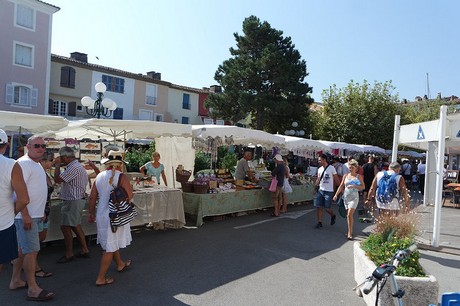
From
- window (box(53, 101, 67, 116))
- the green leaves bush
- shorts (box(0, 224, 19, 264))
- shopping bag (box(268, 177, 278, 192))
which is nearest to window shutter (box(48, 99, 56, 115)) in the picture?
window (box(53, 101, 67, 116))

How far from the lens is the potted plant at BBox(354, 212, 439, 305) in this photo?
3.82 m

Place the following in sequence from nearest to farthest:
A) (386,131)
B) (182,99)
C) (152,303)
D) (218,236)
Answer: (152,303) → (218,236) → (386,131) → (182,99)

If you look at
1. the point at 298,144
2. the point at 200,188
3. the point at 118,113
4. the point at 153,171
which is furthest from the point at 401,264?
the point at 118,113

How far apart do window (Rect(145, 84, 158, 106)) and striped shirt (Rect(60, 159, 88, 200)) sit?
114 ft

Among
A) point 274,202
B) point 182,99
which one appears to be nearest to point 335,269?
point 274,202

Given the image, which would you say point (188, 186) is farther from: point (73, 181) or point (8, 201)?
point (8, 201)

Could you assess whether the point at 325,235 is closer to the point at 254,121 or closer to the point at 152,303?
the point at 152,303

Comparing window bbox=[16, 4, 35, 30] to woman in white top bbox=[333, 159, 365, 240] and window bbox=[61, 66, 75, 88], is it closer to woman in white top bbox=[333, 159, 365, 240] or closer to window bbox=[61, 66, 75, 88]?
window bbox=[61, 66, 75, 88]

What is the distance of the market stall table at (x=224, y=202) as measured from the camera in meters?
8.43

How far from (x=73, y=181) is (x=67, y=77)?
30.3 m

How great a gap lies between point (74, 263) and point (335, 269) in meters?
3.93

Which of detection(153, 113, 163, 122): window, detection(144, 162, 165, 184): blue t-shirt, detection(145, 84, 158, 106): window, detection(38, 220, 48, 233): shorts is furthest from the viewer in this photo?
detection(153, 113, 163, 122): window

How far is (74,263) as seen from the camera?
17.8 ft

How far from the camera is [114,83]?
36.2m
